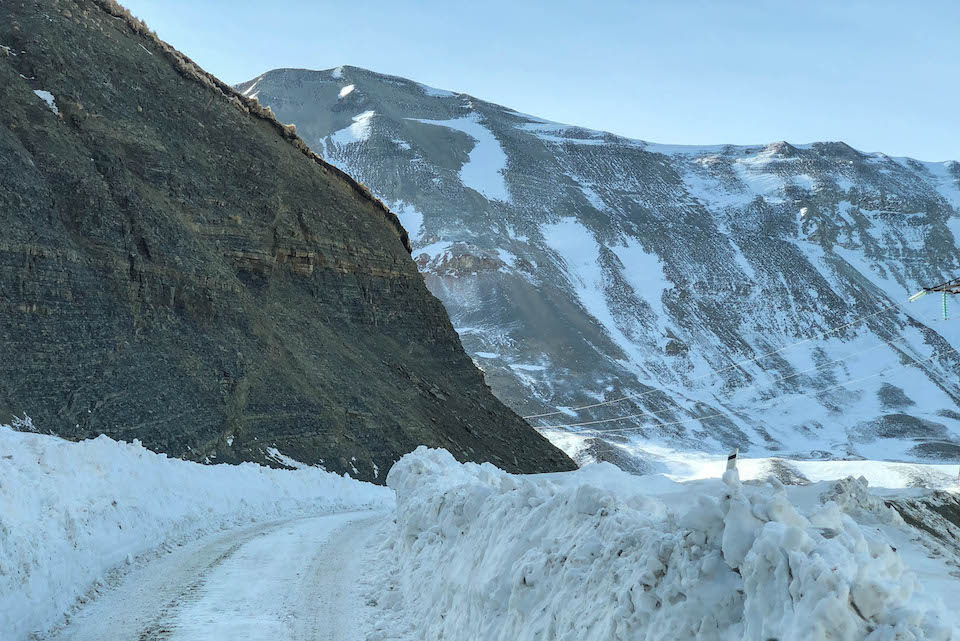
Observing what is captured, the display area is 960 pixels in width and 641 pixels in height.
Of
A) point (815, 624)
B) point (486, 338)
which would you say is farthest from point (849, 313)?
point (815, 624)

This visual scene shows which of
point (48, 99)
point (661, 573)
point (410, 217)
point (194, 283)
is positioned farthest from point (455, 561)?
point (410, 217)

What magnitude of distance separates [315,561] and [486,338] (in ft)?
406

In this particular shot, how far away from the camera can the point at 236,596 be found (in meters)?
10.3

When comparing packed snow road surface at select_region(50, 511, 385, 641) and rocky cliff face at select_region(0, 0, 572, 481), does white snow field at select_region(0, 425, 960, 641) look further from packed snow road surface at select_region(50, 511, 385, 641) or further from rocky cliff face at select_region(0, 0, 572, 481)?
rocky cliff face at select_region(0, 0, 572, 481)

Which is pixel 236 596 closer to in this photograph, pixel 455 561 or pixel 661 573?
pixel 455 561

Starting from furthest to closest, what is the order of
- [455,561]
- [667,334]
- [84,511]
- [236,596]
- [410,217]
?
[410,217]
[667,334]
[84,511]
[236,596]
[455,561]

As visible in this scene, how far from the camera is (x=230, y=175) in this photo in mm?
37125

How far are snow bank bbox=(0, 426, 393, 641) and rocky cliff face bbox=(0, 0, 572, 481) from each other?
7.11m

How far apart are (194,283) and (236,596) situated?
71.1 ft

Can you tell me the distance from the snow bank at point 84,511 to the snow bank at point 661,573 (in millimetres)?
3679

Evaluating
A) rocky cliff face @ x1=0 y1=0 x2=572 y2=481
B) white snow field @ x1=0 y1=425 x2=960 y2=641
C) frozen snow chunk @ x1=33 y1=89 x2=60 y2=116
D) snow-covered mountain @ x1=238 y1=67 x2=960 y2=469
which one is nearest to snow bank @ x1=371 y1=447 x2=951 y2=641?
white snow field @ x1=0 y1=425 x2=960 y2=641

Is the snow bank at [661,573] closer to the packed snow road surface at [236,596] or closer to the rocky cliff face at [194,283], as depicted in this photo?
the packed snow road surface at [236,596]

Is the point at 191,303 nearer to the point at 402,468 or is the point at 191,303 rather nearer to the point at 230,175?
the point at 230,175

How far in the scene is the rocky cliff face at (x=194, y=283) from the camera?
81.2 feet
